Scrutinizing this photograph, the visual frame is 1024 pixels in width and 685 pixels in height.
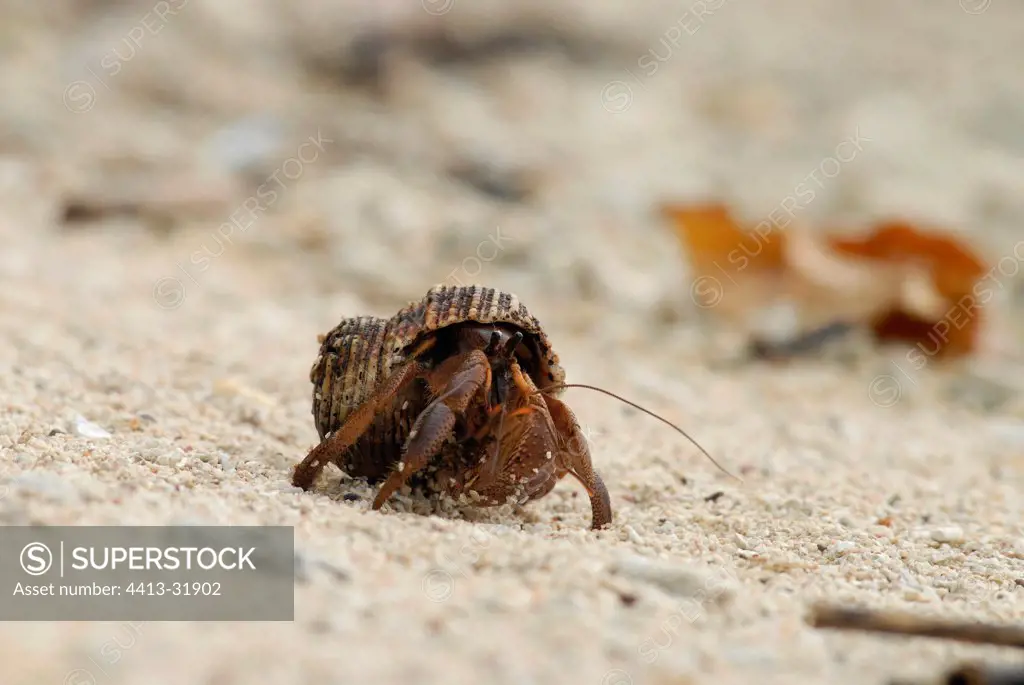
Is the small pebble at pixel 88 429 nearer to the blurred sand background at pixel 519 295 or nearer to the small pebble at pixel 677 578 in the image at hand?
the blurred sand background at pixel 519 295

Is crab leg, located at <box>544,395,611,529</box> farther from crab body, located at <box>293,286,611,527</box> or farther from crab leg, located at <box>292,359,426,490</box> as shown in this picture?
crab leg, located at <box>292,359,426,490</box>

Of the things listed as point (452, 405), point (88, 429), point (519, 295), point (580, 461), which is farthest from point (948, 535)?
point (519, 295)

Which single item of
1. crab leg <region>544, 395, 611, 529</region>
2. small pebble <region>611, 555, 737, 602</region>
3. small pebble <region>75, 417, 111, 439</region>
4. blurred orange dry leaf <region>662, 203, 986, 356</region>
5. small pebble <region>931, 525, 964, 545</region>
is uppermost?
blurred orange dry leaf <region>662, 203, 986, 356</region>

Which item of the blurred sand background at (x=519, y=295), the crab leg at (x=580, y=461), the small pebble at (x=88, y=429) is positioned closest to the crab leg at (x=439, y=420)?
the blurred sand background at (x=519, y=295)

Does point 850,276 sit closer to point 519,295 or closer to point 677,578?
point 519,295

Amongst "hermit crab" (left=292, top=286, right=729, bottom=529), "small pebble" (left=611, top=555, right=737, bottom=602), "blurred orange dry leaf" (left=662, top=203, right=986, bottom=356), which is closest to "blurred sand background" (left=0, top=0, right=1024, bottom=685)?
"small pebble" (left=611, top=555, right=737, bottom=602)
